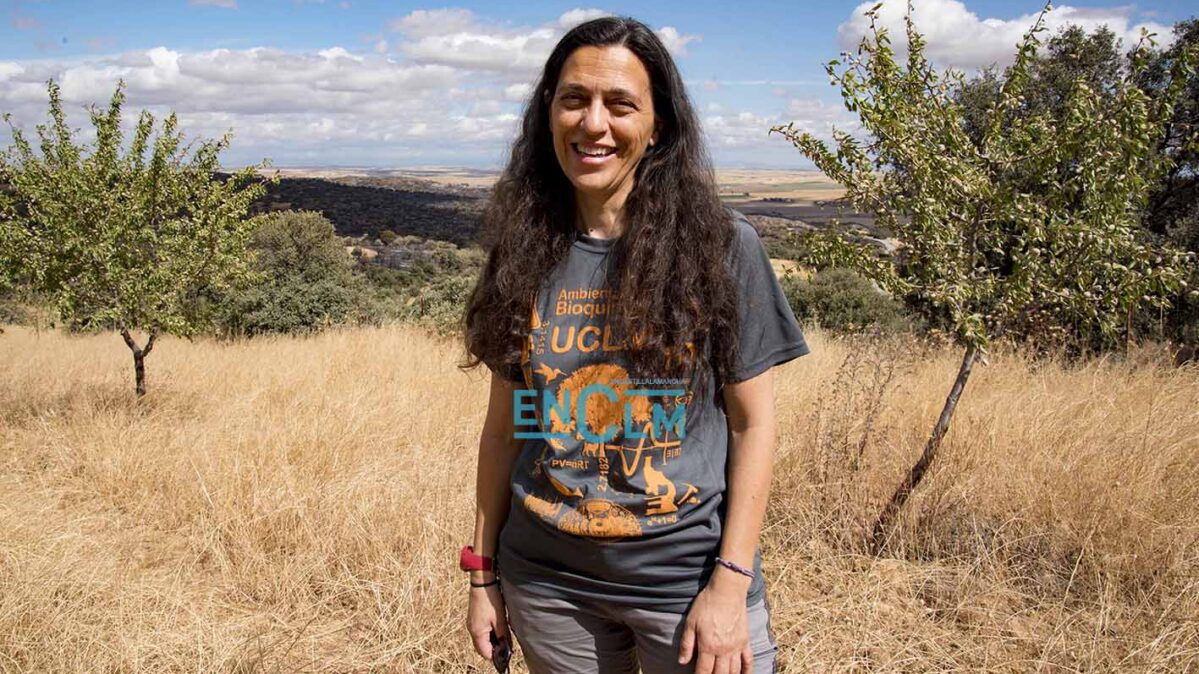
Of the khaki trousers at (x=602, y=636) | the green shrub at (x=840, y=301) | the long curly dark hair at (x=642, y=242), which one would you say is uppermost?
the long curly dark hair at (x=642, y=242)

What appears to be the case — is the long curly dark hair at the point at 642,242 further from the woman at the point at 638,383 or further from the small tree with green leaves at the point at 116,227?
the small tree with green leaves at the point at 116,227

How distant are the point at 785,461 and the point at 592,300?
2.98 m

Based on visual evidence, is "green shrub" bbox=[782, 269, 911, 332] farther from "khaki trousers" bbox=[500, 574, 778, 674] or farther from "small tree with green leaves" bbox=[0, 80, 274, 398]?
"khaki trousers" bbox=[500, 574, 778, 674]

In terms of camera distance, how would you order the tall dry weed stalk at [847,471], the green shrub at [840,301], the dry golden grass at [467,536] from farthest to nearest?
the green shrub at [840,301], the tall dry weed stalk at [847,471], the dry golden grass at [467,536]

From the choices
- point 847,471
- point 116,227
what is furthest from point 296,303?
point 847,471

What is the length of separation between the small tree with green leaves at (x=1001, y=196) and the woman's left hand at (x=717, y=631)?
2.22 metres

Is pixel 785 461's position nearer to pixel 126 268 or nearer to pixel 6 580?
pixel 6 580

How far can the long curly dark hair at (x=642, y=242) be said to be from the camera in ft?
4.40

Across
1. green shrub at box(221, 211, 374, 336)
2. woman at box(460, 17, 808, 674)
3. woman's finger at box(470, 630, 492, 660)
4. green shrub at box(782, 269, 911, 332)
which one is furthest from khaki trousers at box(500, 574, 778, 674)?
green shrub at box(221, 211, 374, 336)

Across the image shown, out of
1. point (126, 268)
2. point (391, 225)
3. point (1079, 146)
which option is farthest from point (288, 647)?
point (391, 225)

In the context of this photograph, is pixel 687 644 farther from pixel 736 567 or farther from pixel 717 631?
pixel 736 567

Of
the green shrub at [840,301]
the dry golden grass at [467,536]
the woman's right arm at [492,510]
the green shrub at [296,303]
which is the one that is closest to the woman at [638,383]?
the woman's right arm at [492,510]

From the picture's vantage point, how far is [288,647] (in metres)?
2.80

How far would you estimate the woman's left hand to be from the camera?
50.9 inches
